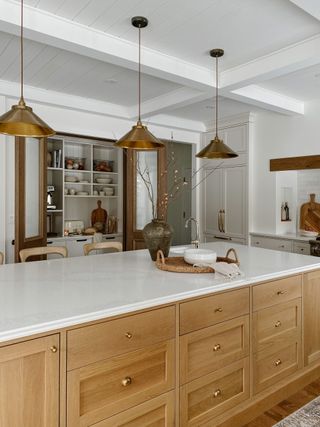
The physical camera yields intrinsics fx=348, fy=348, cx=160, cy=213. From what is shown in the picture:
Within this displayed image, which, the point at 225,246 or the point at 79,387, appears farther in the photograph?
the point at 225,246

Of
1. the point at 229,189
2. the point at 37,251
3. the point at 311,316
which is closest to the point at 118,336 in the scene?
the point at 37,251

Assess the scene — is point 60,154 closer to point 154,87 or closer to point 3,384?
point 154,87

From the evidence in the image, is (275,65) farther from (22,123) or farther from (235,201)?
(235,201)

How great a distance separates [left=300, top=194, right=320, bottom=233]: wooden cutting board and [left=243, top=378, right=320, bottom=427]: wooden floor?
257cm

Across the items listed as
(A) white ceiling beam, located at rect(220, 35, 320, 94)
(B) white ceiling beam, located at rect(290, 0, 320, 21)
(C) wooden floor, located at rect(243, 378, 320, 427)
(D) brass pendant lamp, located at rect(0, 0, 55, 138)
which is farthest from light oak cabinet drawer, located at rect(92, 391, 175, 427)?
(A) white ceiling beam, located at rect(220, 35, 320, 94)

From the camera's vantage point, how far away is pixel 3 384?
4.12ft

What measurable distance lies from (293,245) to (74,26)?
11.5 ft

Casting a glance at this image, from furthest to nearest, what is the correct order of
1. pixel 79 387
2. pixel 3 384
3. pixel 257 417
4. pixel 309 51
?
pixel 309 51 < pixel 257 417 < pixel 79 387 < pixel 3 384

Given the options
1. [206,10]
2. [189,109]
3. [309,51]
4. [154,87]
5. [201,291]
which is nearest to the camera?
[201,291]

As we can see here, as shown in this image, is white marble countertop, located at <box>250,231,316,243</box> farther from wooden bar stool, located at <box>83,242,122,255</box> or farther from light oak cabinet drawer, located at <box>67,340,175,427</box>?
light oak cabinet drawer, located at <box>67,340,175,427</box>

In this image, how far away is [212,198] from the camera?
572cm

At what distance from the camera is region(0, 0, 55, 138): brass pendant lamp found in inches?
66.6

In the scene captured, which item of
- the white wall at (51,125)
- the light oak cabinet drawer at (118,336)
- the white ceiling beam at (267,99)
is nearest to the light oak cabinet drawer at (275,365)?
the light oak cabinet drawer at (118,336)

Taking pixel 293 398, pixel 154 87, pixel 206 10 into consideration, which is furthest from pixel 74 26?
pixel 293 398
